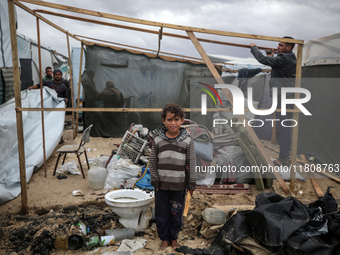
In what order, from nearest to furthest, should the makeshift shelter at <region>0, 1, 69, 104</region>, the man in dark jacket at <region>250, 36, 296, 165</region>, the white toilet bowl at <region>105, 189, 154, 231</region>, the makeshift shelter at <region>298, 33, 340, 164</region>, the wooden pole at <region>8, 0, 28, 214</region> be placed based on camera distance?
the white toilet bowl at <region>105, 189, 154, 231</region> < the wooden pole at <region>8, 0, 28, 214</region> < the man in dark jacket at <region>250, 36, 296, 165</region> < the makeshift shelter at <region>298, 33, 340, 164</region> < the makeshift shelter at <region>0, 1, 69, 104</region>

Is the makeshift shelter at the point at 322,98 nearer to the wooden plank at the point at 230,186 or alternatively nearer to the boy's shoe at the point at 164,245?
the wooden plank at the point at 230,186

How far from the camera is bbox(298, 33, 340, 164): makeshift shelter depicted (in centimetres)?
595

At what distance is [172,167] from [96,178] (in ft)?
7.82

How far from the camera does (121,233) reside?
3221mm

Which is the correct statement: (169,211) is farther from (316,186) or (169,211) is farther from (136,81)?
(136,81)

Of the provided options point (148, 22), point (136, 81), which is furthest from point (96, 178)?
point (136, 81)

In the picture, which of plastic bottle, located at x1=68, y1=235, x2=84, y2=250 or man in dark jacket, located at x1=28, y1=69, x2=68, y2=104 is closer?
plastic bottle, located at x1=68, y1=235, x2=84, y2=250

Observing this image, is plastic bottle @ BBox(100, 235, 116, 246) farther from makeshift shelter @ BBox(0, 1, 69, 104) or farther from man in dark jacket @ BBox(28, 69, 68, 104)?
man in dark jacket @ BBox(28, 69, 68, 104)

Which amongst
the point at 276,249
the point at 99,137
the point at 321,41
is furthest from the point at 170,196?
the point at 99,137

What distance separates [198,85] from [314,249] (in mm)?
7778

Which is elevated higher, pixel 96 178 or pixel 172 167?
pixel 172 167

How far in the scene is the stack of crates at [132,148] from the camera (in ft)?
18.4

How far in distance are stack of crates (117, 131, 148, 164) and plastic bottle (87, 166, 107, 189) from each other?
2.81 ft

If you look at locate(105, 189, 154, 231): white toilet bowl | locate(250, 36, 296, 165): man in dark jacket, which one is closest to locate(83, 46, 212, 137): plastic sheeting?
locate(250, 36, 296, 165): man in dark jacket
